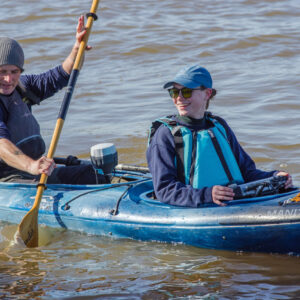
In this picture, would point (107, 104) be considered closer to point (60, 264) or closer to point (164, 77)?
A: point (164, 77)

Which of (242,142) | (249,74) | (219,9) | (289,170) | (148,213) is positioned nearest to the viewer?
(148,213)

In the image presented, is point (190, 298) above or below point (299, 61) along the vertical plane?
below

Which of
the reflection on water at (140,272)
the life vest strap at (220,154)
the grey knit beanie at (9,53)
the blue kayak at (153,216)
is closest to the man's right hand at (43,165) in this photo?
the blue kayak at (153,216)

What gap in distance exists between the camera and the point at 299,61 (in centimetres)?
1088

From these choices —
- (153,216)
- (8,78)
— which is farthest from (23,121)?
(153,216)

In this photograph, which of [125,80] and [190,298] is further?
[125,80]

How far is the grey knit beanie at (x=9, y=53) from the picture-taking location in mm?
5289

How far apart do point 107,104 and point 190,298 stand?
562cm

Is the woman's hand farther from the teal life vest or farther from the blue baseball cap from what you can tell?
the blue baseball cap

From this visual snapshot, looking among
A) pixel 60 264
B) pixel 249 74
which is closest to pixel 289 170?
pixel 60 264

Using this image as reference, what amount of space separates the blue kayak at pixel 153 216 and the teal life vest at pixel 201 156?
20 cm

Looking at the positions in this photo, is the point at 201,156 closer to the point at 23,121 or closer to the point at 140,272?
the point at 140,272

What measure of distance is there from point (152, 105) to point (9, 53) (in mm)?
4027

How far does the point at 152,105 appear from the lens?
9.16 meters
